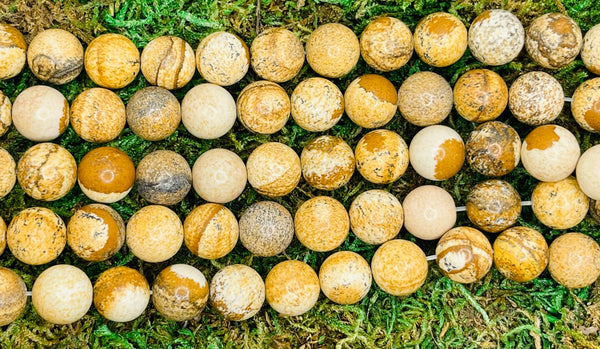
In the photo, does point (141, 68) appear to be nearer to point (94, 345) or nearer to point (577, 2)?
point (94, 345)

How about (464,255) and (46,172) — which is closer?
(46,172)

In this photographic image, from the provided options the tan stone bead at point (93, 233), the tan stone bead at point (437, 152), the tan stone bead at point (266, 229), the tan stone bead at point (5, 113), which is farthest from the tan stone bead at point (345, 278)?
the tan stone bead at point (5, 113)

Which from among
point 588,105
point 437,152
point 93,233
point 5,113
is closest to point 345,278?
point 437,152

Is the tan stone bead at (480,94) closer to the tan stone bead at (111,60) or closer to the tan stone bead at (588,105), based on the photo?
the tan stone bead at (588,105)

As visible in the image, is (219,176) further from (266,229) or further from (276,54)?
(276,54)

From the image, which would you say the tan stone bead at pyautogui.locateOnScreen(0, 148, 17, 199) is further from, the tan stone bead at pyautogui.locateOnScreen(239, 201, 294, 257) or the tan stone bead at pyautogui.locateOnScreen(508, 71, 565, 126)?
the tan stone bead at pyautogui.locateOnScreen(508, 71, 565, 126)

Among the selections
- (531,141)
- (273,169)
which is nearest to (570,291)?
(531,141)
